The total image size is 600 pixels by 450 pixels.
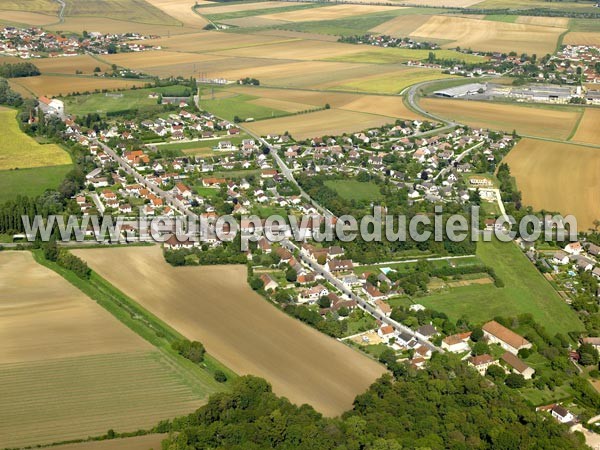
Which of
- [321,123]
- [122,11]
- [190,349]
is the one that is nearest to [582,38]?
[321,123]

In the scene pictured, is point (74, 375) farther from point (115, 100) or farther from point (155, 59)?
point (155, 59)

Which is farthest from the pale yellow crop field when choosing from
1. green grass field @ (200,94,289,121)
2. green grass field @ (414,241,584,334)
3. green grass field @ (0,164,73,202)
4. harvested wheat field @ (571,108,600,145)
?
green grass field @ (414,241,584,334)

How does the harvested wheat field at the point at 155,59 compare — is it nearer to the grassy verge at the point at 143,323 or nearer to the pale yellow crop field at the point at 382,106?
the pale yellow crop field at the point at 382,106

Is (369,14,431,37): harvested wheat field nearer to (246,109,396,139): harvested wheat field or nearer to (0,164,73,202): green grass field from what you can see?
(246,109,396,139): harvested wheat field

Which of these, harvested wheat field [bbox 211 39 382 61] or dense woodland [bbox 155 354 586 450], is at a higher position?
harvested wheat field [bbox 211 39 382 61]

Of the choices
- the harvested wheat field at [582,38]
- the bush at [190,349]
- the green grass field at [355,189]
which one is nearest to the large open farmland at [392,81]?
the harvested wheat field at [582,38]
